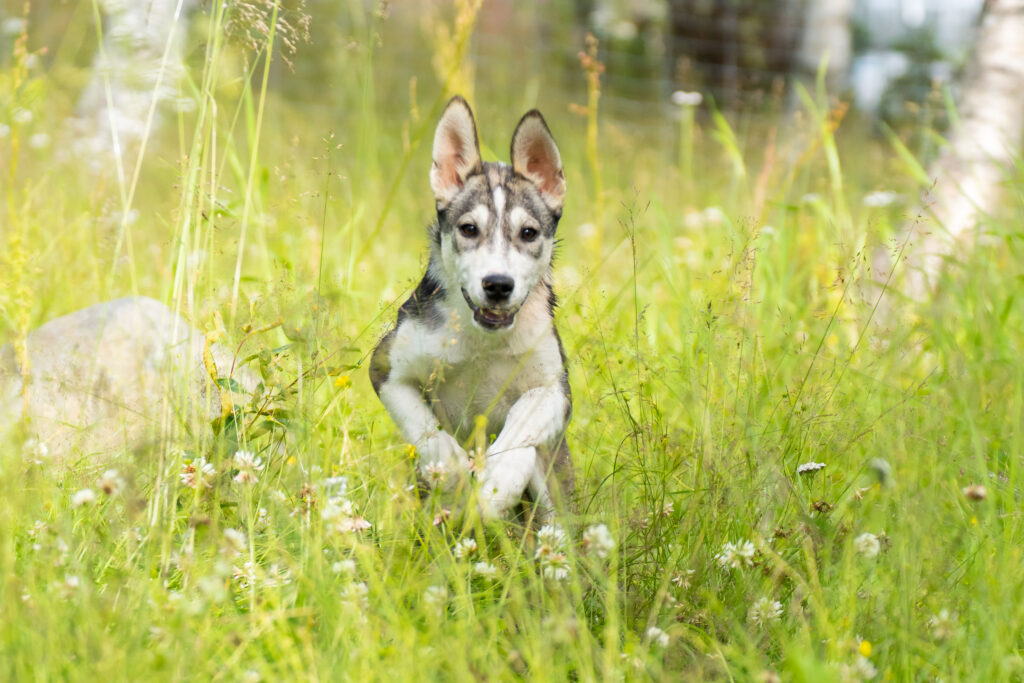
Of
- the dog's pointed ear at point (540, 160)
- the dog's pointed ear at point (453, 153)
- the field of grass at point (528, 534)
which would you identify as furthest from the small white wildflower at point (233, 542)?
the dog's pointed ear at point (540, 160)

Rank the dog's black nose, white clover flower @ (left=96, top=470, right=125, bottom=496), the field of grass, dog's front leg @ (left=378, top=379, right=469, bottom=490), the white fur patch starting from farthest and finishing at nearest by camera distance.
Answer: the white fur patch, the dog's black nose, dog's front leg @ (left=378, top=379, right=469, bottom=490), white clover flower @ (left=96, top=470, right=125, bottom=496), the field of grass

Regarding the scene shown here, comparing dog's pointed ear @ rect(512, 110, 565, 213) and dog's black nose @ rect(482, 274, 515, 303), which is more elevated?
dog's pointed ear @ rect(512, 110, 565, 213)

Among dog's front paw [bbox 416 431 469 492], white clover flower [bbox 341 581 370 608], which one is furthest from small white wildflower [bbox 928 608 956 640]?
white clover flower [bbox 341 581 370 608]

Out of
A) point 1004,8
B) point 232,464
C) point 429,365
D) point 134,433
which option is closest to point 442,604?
point 232,464

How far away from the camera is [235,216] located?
271 cm

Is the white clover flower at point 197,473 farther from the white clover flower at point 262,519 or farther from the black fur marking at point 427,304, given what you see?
the black fur marking at point 427,304

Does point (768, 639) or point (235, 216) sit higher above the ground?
point (235, 216)

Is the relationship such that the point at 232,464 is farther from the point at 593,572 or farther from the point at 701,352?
the point at 701,352

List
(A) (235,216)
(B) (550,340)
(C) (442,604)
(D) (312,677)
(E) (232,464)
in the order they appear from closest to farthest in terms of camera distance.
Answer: (D) (312,677), (C) (442,604), (E) (232,464), (A) (235,216), (B) (550,340)

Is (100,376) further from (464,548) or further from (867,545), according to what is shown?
(867,545)

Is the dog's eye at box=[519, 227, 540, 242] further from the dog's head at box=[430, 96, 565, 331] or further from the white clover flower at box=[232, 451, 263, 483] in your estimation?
the white clover flower at box=[232, 451, 263, 483]

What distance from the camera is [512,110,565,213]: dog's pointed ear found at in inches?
126

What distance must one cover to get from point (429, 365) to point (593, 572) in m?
1.06

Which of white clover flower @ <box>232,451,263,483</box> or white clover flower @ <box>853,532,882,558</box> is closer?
white clover flower @ <box>853,532,882,558</box>
